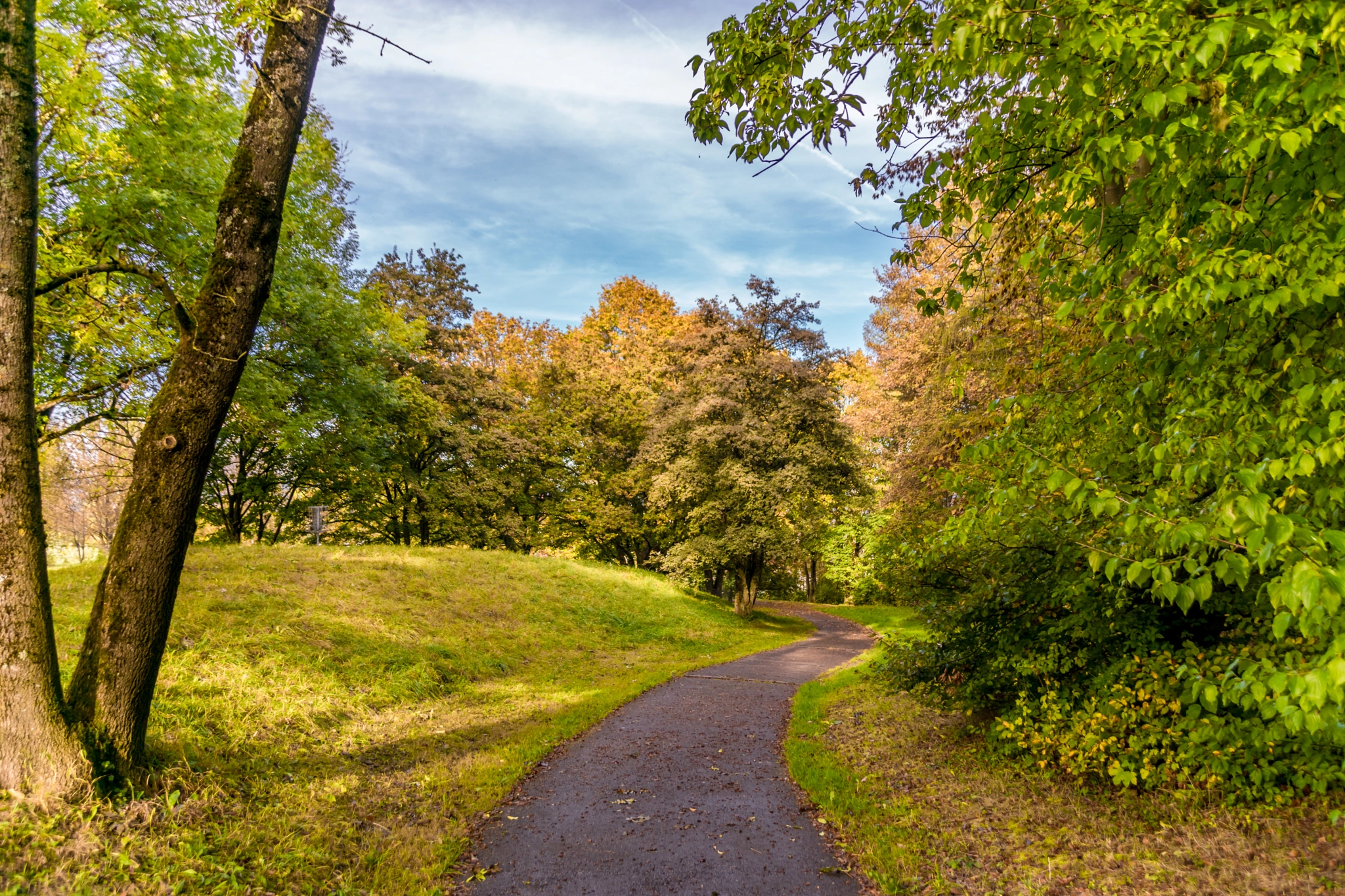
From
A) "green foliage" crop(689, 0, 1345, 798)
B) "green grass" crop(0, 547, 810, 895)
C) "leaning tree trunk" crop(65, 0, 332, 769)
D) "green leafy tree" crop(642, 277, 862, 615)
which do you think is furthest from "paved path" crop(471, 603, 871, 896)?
"green leafy tree" crop(642, 277, 862, 615)

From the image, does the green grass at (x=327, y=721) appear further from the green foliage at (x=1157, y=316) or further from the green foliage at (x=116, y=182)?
the green foliage at (x=1157, y=316)

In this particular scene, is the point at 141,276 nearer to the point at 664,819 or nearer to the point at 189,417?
the point at 189,417

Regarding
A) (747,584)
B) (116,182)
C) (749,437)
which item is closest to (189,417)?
(116,182)

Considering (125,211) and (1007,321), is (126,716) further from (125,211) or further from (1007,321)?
(1007,321)

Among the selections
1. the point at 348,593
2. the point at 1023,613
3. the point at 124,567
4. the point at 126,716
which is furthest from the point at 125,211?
the point at 1023,613

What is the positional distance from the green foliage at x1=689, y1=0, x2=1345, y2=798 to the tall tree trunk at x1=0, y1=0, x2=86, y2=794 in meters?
4.23

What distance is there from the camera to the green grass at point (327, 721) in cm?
395

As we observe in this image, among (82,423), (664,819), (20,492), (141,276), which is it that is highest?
(141,276)

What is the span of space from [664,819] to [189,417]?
4.83 m

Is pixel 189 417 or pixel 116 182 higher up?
pixel 116 182

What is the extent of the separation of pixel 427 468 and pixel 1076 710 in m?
23.6

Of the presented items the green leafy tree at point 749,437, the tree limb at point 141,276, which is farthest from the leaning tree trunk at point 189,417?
the green leafy tree at point 749,437

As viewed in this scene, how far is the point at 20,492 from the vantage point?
3.89 m

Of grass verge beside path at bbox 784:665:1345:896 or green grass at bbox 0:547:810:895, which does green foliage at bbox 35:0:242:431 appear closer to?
green grass at bbox 0:547:810:895
